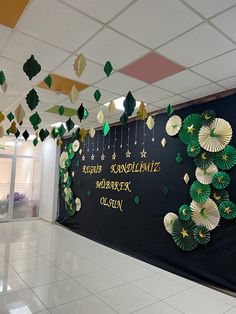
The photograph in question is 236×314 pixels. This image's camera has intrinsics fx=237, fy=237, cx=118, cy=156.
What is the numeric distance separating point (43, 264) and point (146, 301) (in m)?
2.04

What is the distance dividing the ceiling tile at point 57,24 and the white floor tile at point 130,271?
11.1ft

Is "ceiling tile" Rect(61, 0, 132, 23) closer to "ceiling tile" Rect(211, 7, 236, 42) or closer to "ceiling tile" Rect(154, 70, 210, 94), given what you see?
"ceiling tile" Rect(211, 7, 236, 42)

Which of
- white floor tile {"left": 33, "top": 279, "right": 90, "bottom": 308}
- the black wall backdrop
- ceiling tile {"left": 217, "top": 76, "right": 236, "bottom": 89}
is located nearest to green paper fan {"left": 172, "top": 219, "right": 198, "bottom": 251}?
the black wall backdrop

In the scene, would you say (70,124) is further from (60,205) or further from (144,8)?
(60,205)

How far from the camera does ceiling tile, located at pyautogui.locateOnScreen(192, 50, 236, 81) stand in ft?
8.70

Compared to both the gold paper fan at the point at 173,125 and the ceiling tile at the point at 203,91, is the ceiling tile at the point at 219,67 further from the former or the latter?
the gold paper fan at the point at 173,125

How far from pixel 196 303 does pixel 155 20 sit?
3.27 m

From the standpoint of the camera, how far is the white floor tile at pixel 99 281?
335 centimetres

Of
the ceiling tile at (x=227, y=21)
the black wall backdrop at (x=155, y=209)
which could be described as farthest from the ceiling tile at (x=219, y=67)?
the black wall backdrop at (x=155, y=209)

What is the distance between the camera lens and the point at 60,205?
26.0 ft

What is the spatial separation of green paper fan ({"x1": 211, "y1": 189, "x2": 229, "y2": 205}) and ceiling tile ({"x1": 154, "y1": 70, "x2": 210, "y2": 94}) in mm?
1602

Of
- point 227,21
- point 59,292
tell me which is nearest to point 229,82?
point 227,21

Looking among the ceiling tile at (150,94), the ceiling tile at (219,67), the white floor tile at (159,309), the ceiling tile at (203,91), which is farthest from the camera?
the ceiling tile at (150,94)

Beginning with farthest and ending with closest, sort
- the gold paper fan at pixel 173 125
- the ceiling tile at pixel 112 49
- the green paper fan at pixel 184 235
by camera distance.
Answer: the gold paper fan at pixel 173 125, the green paper fan at pixel 184 235, the ceiling tile at pixel 112 49
